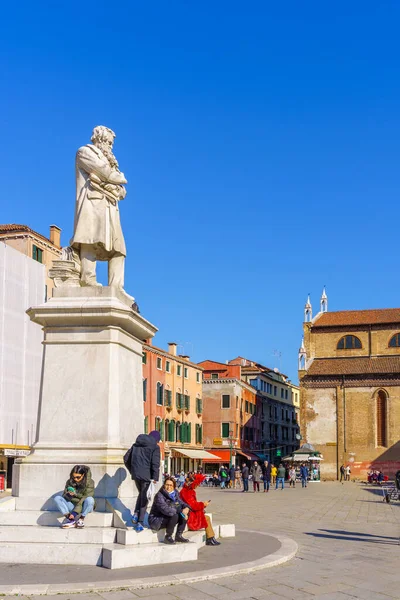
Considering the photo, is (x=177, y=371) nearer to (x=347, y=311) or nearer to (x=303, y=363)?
(x=303, y=363)

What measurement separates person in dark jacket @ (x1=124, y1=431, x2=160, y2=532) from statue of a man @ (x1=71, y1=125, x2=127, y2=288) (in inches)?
110

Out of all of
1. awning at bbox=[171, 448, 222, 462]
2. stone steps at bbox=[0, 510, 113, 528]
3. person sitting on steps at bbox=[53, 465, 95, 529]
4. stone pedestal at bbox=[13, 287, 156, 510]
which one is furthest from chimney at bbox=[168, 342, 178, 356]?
person sitting on steps at bbox=[53, 465, 95, 529]

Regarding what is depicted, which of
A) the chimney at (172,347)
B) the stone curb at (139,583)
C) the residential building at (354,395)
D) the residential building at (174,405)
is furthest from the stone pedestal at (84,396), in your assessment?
the chimney at (172,347)

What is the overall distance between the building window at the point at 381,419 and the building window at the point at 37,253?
32.2 meters

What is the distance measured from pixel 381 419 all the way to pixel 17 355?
3441cm

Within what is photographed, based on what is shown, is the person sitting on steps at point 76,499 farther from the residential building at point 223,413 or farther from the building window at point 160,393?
the residential building at point 223,413

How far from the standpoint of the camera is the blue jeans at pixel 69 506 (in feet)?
28.2

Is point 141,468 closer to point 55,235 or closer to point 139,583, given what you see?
point 139,583

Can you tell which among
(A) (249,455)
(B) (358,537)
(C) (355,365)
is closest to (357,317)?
(C) (355,365)

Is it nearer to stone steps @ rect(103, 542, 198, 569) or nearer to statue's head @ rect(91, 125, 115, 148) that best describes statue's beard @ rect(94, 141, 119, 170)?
statue's head @ rect(91, 125, 115, 148)

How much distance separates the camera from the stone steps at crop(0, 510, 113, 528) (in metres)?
8.70

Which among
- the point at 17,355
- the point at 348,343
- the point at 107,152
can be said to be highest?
the point at 348,343

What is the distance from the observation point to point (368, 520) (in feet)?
58.3

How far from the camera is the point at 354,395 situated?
61.8 meters
